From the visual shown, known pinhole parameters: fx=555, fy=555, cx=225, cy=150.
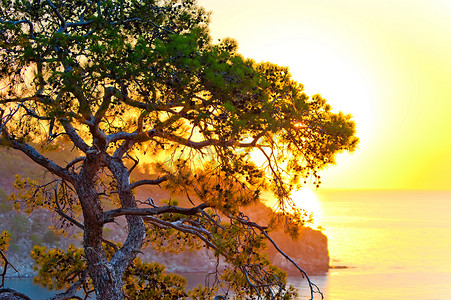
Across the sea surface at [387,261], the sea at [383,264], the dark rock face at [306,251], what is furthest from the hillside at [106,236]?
the sea surface at [387,261]

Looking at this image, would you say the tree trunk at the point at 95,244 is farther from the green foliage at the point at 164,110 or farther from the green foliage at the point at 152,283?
the green foliage at the point at 152,283

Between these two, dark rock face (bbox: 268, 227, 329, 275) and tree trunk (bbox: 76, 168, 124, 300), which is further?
dark rock face (bbox: 268, 227, 329, 275)

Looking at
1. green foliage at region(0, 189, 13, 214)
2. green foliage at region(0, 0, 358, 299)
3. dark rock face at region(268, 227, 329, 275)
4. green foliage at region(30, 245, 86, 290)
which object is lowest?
green foliage at region(30, 245, 86, 290)

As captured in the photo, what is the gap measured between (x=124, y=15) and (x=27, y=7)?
190 centimetres

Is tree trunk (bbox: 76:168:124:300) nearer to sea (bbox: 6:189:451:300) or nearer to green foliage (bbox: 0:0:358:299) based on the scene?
green foliage (bbox: 0:0:358:299)

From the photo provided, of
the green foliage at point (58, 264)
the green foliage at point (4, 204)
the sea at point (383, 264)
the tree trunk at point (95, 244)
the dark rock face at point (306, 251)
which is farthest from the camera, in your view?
the dark rock face at point (306, 251)

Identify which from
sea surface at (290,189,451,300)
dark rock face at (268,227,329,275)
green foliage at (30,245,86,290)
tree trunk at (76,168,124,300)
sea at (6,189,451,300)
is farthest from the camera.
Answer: sea surface at (290,189,451,300)

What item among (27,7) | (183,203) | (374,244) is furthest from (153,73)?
(374,244)

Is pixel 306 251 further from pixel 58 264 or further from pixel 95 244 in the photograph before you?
pixel 95 244

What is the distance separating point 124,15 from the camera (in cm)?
1001

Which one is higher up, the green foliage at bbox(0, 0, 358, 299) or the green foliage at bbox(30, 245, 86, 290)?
the green foliage at bbox(0, 0, 358, 299)

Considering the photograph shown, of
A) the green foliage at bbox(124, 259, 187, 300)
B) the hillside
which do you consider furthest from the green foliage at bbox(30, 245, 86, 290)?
the hillside

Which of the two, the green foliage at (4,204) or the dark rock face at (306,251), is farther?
the dark rock face at (306,251)

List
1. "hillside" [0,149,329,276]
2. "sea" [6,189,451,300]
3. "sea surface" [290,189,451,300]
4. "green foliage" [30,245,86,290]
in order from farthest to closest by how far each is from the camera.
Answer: "sea surface" [290,189,451,300] < "sea" [6,189,451,300] < "hillside" [0,149,329,276] < "green foliage" [30,245,86,290]
